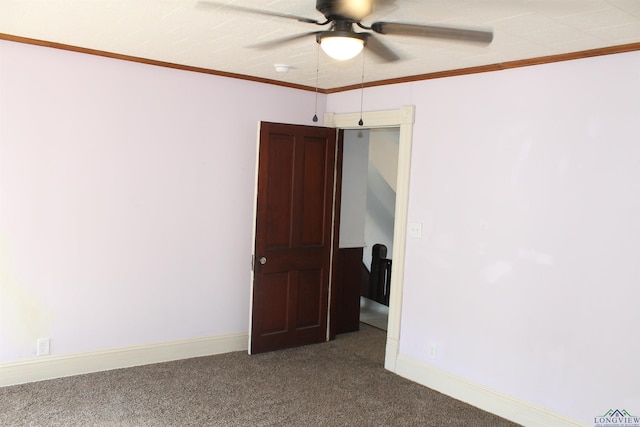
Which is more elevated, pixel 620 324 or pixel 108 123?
pixel 108 123

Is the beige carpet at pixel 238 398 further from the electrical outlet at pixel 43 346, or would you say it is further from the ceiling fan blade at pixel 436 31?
the ceiling fan blade at pixel 436 31

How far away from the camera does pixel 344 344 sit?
492cm

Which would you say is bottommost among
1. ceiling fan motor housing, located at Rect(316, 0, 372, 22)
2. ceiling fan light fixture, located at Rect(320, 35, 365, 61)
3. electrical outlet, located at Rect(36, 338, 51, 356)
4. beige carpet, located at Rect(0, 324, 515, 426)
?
beige carpet, located at Rect(0, 324, 515, 426)

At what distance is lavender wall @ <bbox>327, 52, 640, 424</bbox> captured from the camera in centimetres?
298

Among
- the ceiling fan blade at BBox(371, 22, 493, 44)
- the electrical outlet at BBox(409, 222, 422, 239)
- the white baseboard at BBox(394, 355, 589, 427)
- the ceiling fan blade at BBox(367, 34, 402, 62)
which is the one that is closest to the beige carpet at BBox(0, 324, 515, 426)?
the white baseboard at BBox(394, 355, 589, 427)

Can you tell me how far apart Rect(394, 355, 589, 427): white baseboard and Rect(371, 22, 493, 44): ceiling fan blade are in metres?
2.38

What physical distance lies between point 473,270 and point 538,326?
1.89ft

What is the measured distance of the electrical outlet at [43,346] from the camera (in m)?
3.69

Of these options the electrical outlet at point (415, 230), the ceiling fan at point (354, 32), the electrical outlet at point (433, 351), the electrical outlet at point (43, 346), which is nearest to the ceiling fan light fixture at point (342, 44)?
the ceiling fan at point (354, 32)

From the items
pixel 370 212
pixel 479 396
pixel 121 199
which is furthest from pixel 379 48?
pixel 370 212

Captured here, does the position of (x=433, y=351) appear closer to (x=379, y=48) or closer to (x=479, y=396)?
(x=479, y=396)

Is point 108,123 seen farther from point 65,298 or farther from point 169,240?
point 65,298

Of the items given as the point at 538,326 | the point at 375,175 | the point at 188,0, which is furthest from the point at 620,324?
the point at 375,175

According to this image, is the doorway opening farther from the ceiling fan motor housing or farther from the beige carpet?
the ceiling fan motor housing
